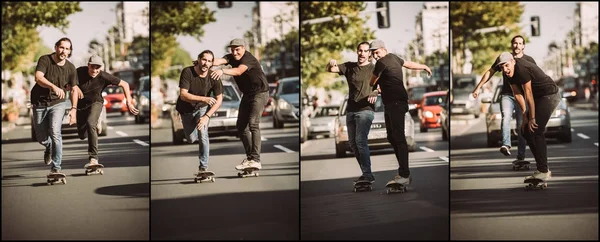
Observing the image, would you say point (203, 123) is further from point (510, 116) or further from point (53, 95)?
point (510, 116)

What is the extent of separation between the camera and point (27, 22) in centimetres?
1059

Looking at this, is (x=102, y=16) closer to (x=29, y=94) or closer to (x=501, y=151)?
(x=29, y=94)

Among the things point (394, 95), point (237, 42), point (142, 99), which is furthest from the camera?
point (142, 99)

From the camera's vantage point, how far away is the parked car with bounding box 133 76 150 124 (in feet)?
34.2

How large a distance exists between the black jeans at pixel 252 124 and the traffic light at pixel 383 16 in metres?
1.02

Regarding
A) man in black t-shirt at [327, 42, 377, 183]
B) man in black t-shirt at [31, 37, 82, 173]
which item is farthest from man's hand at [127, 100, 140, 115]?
man in black t-shirt at [327, 42, 377, 183]

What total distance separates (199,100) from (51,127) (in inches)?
45.5

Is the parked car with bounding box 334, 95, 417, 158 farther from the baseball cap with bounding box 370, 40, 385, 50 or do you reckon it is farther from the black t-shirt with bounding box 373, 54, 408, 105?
the baseball cap with bounding box 370, 40, 385, 50

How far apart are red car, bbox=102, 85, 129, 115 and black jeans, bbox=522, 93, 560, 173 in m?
3.07

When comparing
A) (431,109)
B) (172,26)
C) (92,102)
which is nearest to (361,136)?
(431,109)

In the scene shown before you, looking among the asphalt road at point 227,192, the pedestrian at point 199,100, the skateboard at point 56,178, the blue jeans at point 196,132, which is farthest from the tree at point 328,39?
the skateboard at point 56,178

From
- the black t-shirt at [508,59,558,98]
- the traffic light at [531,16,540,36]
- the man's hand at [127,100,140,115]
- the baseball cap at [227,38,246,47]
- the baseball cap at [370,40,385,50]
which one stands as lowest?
the man's hand at [127,100,140,115]

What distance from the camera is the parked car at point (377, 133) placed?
10.3 m

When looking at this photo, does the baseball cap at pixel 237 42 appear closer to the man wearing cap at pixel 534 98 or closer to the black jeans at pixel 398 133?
the black jeans at pixel 398 133
